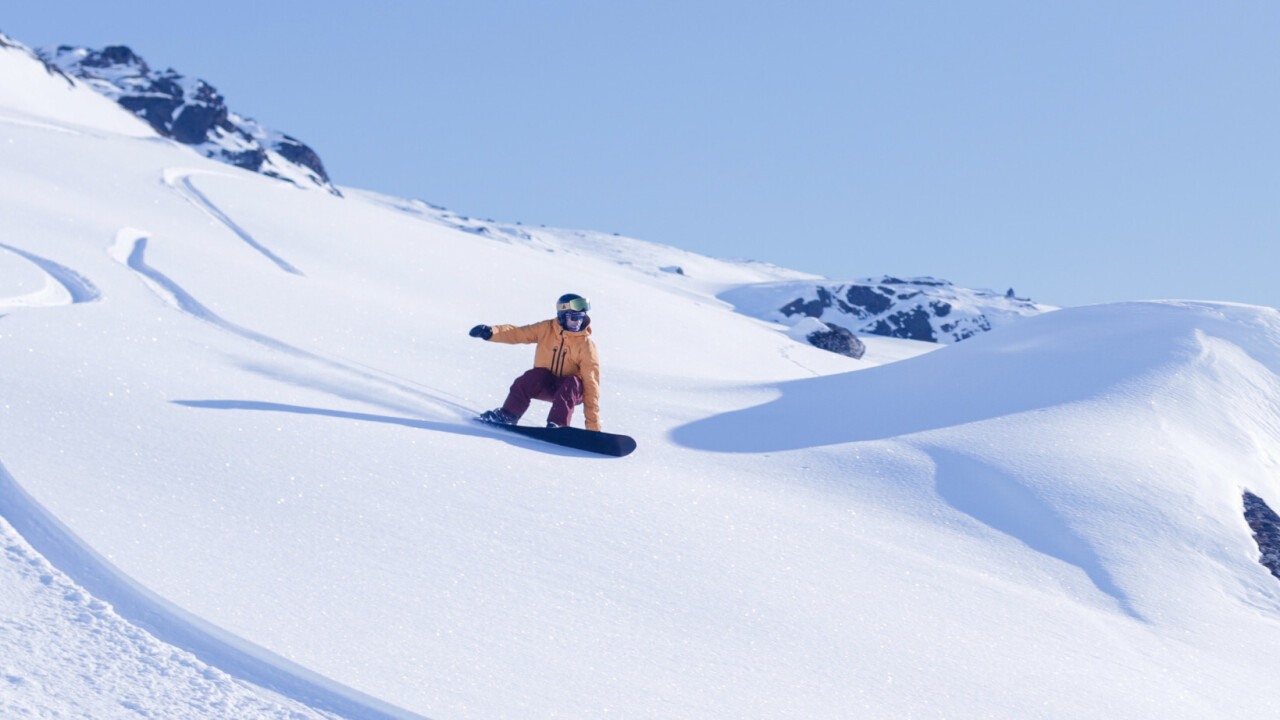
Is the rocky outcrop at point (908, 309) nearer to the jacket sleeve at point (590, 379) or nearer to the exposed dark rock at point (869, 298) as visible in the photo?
the exposed dark rock at point (869, 298)

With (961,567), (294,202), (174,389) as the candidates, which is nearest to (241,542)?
(174,389)

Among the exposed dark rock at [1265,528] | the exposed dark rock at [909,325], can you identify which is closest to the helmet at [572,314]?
the exposed dark rock at [1265,528]

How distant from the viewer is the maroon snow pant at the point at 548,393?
608 centimetres

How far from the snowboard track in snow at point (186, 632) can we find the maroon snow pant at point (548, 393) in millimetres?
3215

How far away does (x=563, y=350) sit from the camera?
6250 mm

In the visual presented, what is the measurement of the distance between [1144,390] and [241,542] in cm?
643

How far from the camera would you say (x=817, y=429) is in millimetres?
7055

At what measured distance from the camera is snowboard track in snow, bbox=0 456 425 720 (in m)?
2.56

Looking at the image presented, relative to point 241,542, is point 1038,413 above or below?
above

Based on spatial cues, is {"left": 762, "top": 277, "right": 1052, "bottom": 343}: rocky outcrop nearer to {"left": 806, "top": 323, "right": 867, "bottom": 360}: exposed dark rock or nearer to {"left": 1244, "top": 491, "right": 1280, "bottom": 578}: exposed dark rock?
{"left": 806, "top": 323, "right": 867, "bottom": 360}: exposed dark rock

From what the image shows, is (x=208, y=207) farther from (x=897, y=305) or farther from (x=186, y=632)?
(x=897, y=305)

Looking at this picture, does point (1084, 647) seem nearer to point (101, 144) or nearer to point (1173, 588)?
point (1173, 588)

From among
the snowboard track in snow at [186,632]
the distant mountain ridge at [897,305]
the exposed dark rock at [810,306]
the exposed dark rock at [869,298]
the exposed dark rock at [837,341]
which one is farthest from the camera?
the exposed dark rock at [869,298]

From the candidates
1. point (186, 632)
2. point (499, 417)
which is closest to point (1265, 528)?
point (499, 417)
